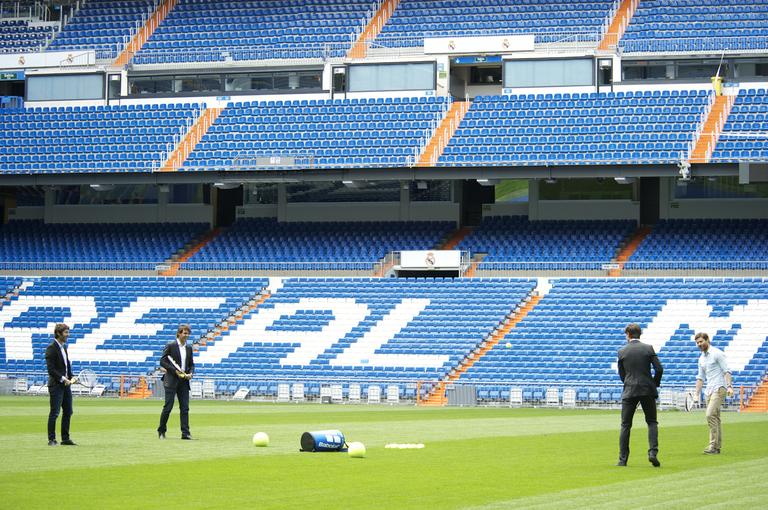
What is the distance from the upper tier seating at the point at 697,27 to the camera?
51.1m

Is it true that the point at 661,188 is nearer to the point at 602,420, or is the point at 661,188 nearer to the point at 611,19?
the point at 611,19

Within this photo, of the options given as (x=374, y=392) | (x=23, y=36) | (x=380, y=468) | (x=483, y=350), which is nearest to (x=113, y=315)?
(x=374, y=392)

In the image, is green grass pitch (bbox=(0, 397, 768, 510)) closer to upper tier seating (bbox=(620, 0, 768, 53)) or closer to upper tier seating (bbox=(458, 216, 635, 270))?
upper tier seating (bbox=(458, 216, 635, 270))

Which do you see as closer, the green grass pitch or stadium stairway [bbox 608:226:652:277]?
the green grass pitch

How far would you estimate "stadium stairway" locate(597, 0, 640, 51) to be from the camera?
52438 millimetres

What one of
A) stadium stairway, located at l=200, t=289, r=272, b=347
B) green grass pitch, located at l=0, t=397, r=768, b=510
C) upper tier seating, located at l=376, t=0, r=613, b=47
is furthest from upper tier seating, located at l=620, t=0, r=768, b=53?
green grass pitch, located at l=0, t=397, r=768, b=510

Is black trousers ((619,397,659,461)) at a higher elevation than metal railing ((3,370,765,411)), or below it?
higher

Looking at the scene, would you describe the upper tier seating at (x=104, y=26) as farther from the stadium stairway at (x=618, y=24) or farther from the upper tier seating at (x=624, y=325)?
the upper tier seating at (x=624, y=325)

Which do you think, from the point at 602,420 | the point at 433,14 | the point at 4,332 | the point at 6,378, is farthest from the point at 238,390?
the point at 433,14

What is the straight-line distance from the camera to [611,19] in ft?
176

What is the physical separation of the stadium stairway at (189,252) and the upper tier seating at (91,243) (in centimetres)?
36

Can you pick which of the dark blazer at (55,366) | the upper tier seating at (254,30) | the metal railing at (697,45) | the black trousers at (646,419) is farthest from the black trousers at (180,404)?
the upper tier seating at (254,30)

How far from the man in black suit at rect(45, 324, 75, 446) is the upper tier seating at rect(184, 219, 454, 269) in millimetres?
30434

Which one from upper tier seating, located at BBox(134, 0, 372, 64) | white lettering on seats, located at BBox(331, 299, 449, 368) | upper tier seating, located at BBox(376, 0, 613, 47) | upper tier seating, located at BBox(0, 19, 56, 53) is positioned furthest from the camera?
upper tier seating, located at BBox(0, 19, 56, 53)
